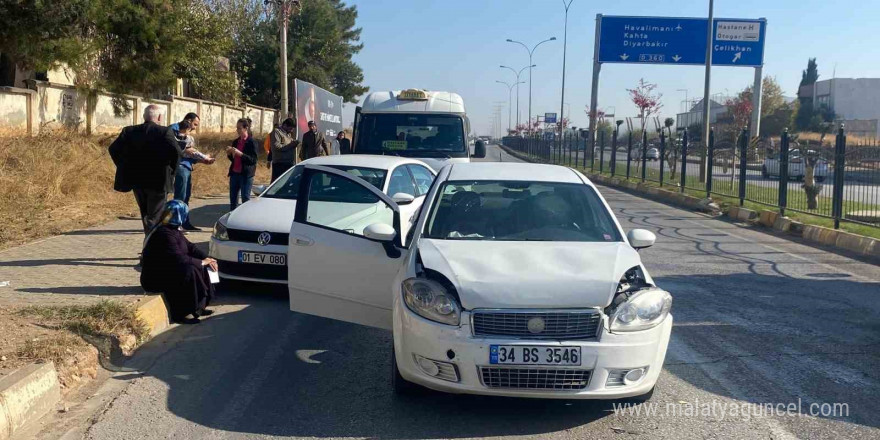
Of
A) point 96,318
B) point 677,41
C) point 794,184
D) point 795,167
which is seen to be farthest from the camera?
point 677,41

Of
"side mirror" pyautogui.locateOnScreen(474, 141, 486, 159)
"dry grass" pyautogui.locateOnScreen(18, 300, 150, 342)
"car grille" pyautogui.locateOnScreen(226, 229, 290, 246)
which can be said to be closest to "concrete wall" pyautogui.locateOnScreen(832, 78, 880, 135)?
"side mirror" pyautogui.locateOnScreen(474, 141, 486, 159)

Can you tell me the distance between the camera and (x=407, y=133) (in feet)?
48.4

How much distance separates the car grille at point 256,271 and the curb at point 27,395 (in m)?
3.21

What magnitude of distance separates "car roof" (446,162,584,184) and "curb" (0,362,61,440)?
3.07 meters

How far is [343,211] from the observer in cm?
891

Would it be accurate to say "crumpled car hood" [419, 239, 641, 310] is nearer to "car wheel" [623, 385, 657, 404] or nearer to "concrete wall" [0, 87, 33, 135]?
"car wheel" [623, 385, 657, 404]

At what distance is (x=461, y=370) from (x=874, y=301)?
6115 mm

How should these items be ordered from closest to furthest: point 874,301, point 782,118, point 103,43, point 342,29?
point 874,301 → point 103,43 → point 342,29 → point 782,118

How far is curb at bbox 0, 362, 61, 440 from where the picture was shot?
4.63 meters

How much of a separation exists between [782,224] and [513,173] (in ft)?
38.0

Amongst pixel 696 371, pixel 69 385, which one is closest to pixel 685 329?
pixel 696 371

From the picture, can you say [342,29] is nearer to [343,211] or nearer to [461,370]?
[343,211]

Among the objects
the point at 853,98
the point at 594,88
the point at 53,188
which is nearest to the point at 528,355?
the point at 53,188

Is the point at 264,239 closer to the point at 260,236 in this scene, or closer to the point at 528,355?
the point at 260,236
